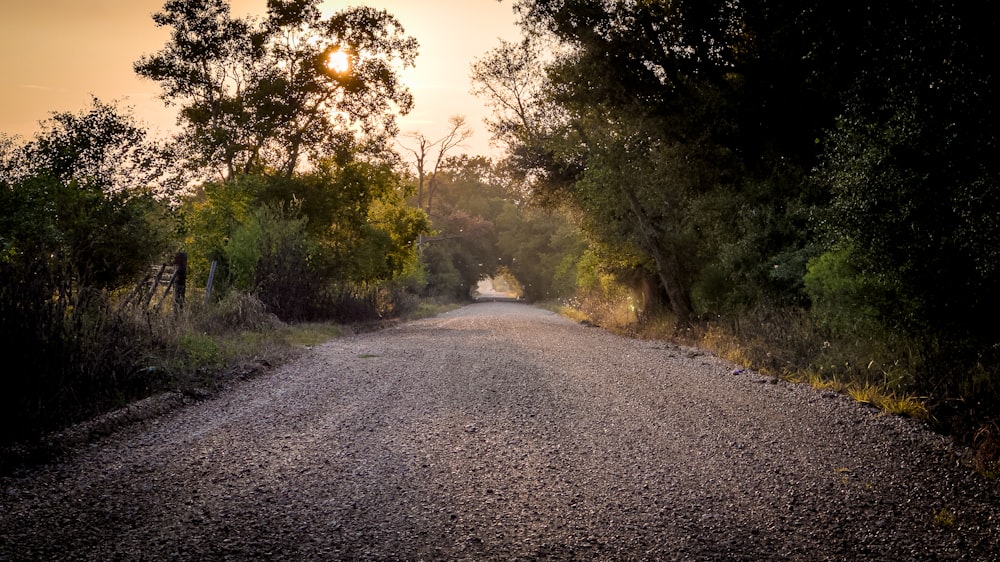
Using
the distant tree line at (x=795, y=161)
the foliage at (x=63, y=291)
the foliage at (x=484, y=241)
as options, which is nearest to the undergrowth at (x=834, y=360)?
the distant tree line at (x=795, y=161)

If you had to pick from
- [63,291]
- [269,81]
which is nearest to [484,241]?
[269,81]

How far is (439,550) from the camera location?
3.30 meters

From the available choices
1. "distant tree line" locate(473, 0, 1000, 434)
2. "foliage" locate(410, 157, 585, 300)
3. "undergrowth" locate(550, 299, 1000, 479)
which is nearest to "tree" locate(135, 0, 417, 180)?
"distant tree line" locate(473, 0, 1000, 434)

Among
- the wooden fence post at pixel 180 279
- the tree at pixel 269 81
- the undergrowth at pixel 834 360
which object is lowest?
the undergrowth at pixel 834 360

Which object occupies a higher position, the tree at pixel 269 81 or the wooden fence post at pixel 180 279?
the tree at pixel 269 81

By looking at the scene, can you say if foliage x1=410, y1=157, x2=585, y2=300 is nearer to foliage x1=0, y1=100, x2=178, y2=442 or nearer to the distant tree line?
the distant tree line

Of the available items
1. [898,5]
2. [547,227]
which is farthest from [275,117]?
[547,227]

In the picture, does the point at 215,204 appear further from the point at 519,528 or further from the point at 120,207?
the point at 519,528

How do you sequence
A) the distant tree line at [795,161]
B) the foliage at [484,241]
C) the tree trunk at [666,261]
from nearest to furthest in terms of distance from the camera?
1. the distant tree line at [795,161]
2. the tree trunk at [666,261]
3. the foliage at [484,241]

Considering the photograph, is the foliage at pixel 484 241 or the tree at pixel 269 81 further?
the foliage at pixel 484 241

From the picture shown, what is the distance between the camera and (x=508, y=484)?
4363 millimetres

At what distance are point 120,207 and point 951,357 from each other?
14759 mm

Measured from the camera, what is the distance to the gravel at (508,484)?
340 centimetres

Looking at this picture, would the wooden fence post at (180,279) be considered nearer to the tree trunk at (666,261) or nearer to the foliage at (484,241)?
the tree trunk at (666,261)
